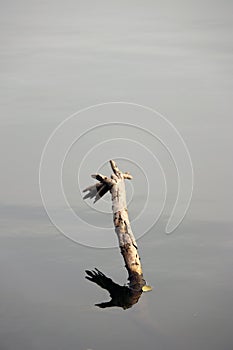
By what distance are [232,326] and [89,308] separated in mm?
3050

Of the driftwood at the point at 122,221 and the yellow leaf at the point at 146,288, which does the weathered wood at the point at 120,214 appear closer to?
the driftwood at the point at 122,221

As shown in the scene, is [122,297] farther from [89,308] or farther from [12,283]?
[12,283]

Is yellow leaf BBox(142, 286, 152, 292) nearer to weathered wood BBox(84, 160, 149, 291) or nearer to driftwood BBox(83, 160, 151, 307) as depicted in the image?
driftwood BBox(83, 160, 151, 307)

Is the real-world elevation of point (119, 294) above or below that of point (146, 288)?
below

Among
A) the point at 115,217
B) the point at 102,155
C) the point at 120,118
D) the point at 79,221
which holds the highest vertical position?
the point at 120,118

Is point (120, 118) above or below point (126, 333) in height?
above

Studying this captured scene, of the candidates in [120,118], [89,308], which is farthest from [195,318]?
[120,118]

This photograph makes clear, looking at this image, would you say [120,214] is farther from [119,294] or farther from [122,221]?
[119,294]

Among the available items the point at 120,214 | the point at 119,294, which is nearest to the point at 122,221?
the point at 120,214

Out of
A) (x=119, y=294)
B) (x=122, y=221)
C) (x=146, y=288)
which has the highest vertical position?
(x=122, y=221)

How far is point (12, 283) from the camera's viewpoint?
18531 mm

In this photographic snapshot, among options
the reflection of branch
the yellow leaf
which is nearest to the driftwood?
the reflection of branch

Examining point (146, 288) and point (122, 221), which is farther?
point (146, 288)

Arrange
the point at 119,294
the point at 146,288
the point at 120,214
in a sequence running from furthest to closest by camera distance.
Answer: the point at 146,288 → the point at 119,294 → the point at 120,214
